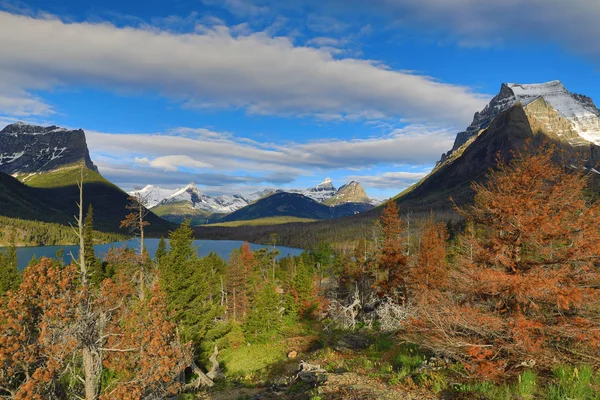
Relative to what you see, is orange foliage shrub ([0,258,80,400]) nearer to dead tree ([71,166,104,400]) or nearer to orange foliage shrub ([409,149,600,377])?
dead tree ([71,166,104,400])

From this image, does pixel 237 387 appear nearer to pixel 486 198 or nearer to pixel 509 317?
pixel 509 317

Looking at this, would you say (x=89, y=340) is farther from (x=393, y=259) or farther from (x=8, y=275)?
(x=8, y=275)

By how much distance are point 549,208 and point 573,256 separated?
6.35ft

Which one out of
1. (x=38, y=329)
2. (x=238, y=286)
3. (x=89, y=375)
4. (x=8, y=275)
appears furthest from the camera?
(x=238, y=286)

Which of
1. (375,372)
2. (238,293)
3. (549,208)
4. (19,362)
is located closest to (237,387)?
(375,372)

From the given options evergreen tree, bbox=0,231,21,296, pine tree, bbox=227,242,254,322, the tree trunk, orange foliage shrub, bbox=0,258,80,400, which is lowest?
pine tree, bbox=227,242,254,322

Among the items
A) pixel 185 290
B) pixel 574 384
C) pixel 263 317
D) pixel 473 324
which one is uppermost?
pixel 473 324

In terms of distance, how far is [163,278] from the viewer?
30.0 m

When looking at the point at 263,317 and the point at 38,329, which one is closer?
the point at 38,329

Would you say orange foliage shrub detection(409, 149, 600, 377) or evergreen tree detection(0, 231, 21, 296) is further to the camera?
evergreen tree detection(0, 231, 21, 296)

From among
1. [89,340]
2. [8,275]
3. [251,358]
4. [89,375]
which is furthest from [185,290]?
[8,275]

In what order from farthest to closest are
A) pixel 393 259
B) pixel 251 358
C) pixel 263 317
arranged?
pixel 393 259 < pixel 263 317 < pixel 251 358

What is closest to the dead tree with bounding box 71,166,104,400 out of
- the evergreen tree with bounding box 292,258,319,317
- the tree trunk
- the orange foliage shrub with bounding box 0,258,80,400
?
the tree trunk

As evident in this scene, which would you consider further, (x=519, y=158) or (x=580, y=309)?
(x=519, y=158)
